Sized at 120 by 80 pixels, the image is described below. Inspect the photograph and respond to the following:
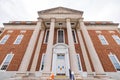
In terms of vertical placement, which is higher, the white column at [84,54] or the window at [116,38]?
the window at [116,38]

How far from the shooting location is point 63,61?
1527 cm

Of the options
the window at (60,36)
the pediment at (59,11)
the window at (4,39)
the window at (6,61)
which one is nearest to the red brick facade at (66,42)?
the window at (6,61)

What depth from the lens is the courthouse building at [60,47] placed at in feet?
44.4

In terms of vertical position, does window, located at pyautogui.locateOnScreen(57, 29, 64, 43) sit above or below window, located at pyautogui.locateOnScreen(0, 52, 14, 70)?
above

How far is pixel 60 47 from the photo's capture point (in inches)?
647

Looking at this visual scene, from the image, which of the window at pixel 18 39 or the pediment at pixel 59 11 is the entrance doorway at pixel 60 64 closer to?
the pediment at pixel 59 11

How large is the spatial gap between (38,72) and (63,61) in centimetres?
378

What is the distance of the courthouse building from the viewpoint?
533 inches

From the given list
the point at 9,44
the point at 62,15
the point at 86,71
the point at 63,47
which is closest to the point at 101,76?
the point at 86,71

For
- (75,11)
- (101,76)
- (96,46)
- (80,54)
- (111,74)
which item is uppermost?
(75,11)

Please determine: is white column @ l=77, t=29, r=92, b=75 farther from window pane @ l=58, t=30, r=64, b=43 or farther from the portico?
window pane @ l=58, t=30, r=64, b=43

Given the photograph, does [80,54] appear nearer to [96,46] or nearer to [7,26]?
[96,46]

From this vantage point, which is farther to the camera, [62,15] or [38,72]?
[62,15]

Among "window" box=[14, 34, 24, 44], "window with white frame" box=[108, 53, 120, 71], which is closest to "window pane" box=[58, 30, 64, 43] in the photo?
"window" box=[14, 34, 24, 44]
